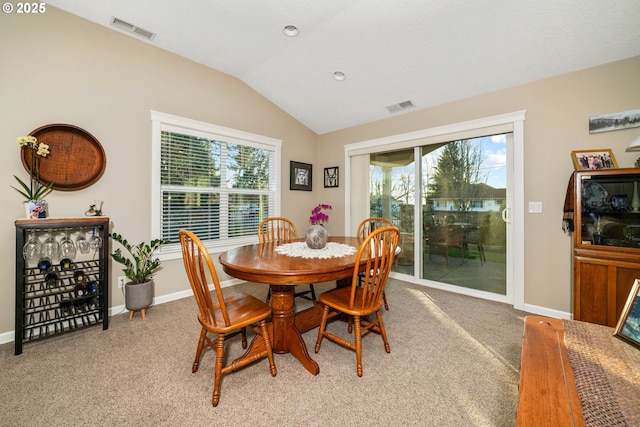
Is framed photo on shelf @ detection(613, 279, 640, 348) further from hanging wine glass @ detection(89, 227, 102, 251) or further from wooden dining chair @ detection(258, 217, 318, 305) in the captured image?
hanging wine glass @ detection(89, 227, 102, 251)

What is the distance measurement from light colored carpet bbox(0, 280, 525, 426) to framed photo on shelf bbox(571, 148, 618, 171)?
5.34 feet

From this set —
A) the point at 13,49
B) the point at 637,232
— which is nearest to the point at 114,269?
the point at 13,49

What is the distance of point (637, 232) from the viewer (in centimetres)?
211

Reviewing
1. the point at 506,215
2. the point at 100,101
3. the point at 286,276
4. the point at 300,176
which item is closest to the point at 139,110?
the point at 100,101

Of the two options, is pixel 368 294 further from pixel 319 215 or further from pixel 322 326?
pixel 319 215

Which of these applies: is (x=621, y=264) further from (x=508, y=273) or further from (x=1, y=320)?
(x=1, y=320)

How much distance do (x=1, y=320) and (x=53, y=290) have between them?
0.37 meters

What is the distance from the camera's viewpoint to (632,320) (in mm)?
1041

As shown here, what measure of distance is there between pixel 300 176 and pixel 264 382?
11.3 feet

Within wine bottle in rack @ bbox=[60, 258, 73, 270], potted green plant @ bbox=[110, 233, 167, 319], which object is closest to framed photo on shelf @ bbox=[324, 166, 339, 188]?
potted green plant @ bbox=[110, 233, 167, 319]

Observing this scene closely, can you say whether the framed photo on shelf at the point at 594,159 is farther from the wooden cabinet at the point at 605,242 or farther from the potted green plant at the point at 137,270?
the potted green plant at the point at 137,270

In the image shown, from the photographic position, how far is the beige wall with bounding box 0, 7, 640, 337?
2.24 meters

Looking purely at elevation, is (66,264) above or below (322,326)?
above

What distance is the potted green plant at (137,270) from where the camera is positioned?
8.52 feet
